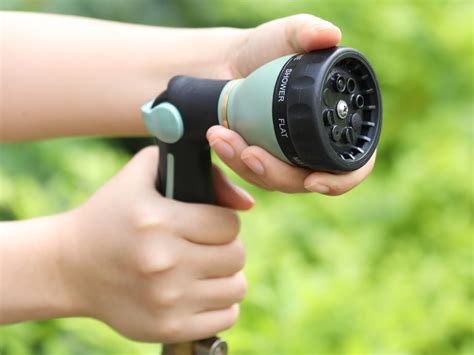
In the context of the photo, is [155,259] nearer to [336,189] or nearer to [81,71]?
[336,189]

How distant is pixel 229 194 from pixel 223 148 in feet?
0.68

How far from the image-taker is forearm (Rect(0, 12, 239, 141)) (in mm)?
1232

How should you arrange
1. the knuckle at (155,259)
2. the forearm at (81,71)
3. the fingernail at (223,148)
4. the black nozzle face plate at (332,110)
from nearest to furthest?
the black nozzle face plate at (332,110), the fingernail at (223,148), the knuckle at (155,259), the forearm at (81,71)

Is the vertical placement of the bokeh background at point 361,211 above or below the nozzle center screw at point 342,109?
above

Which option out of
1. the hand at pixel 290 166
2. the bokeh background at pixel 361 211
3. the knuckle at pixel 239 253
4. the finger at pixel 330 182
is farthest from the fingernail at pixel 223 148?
the bokeh background at pixel 361 211

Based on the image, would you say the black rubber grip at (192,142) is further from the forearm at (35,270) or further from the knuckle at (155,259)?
the forearm at (35,270)

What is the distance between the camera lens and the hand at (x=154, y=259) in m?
1.00

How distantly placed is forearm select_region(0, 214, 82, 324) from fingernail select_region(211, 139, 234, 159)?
0.31 meters

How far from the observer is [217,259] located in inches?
40.9

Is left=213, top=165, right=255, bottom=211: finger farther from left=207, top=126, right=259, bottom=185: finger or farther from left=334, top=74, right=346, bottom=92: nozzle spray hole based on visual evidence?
left=334, top=74, right=346, bottom=92: nozzle spray hole

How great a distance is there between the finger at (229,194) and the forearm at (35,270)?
8.8 inches

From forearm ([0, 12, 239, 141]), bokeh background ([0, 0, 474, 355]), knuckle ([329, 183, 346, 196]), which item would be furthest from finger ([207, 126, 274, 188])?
bokeh background ([0, 0, 474, 355])

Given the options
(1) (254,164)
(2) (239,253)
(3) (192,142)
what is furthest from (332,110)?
(2) (239,253)

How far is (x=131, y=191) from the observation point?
40.5 inches
